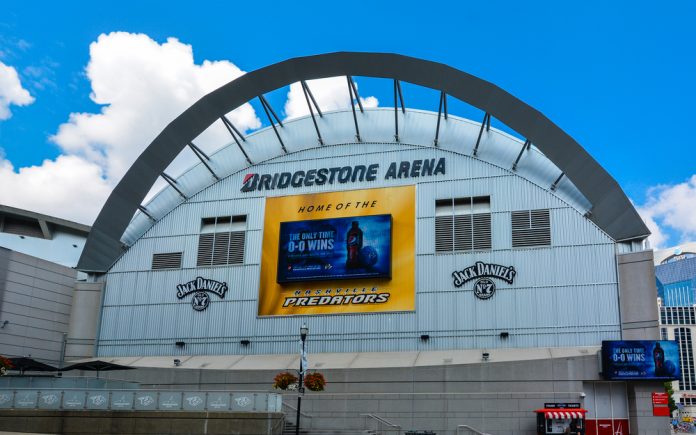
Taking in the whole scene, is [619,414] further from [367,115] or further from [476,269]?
[367,115]

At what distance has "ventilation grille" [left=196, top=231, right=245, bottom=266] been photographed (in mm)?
47281

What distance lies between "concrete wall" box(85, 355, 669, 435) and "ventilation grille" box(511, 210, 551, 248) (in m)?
7.50

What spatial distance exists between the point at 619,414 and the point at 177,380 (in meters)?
24.6

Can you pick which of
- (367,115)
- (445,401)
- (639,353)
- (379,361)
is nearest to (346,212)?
(367,115)

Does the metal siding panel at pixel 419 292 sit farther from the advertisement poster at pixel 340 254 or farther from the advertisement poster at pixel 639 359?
the advertisement poster at pixel 639 359

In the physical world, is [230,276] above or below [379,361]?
above

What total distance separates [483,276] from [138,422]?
20430 mm

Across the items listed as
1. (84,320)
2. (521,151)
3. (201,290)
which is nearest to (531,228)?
(521,151)

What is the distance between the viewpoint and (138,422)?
103 ft

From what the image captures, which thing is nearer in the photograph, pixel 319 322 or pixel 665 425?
pixel 665 425

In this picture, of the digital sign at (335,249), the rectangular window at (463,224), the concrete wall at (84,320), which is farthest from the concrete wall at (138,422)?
the rectangular window at (463,224)

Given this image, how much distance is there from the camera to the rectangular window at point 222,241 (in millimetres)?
47344

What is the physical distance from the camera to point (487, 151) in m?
44.6

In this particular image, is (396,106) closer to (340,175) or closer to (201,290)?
(340,175)
